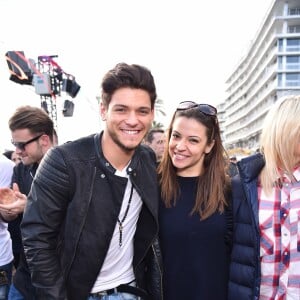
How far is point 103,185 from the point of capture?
1.98 m

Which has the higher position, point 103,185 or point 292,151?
point 292,151

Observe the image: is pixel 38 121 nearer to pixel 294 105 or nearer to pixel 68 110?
pixel 294 105

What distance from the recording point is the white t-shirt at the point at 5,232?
2855 millimetres

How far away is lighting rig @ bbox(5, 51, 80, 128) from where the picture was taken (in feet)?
48.3

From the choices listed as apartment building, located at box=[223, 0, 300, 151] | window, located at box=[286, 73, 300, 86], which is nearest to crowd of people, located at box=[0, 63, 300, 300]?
apartment building, located at box=[223, 0, 300, 151]

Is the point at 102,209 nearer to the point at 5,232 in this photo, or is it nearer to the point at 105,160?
the point at 105,160

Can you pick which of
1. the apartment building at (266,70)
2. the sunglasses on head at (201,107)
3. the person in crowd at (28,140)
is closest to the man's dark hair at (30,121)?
the person in crowd at (28,140)

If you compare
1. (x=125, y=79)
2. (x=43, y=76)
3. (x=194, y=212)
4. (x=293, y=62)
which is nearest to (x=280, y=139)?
(x=194, y=212)

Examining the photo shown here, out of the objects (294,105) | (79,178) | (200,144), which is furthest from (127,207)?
(294,105)

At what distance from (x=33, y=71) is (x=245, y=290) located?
15647 mm

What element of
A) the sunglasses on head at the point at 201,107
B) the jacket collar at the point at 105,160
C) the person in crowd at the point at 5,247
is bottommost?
the person in crowd at the point at 5,247

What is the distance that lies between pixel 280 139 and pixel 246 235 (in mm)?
675

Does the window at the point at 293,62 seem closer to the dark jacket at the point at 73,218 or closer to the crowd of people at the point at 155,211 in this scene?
the crowd of people at the point at 155,211

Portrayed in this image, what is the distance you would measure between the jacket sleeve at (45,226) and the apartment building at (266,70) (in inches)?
2146
